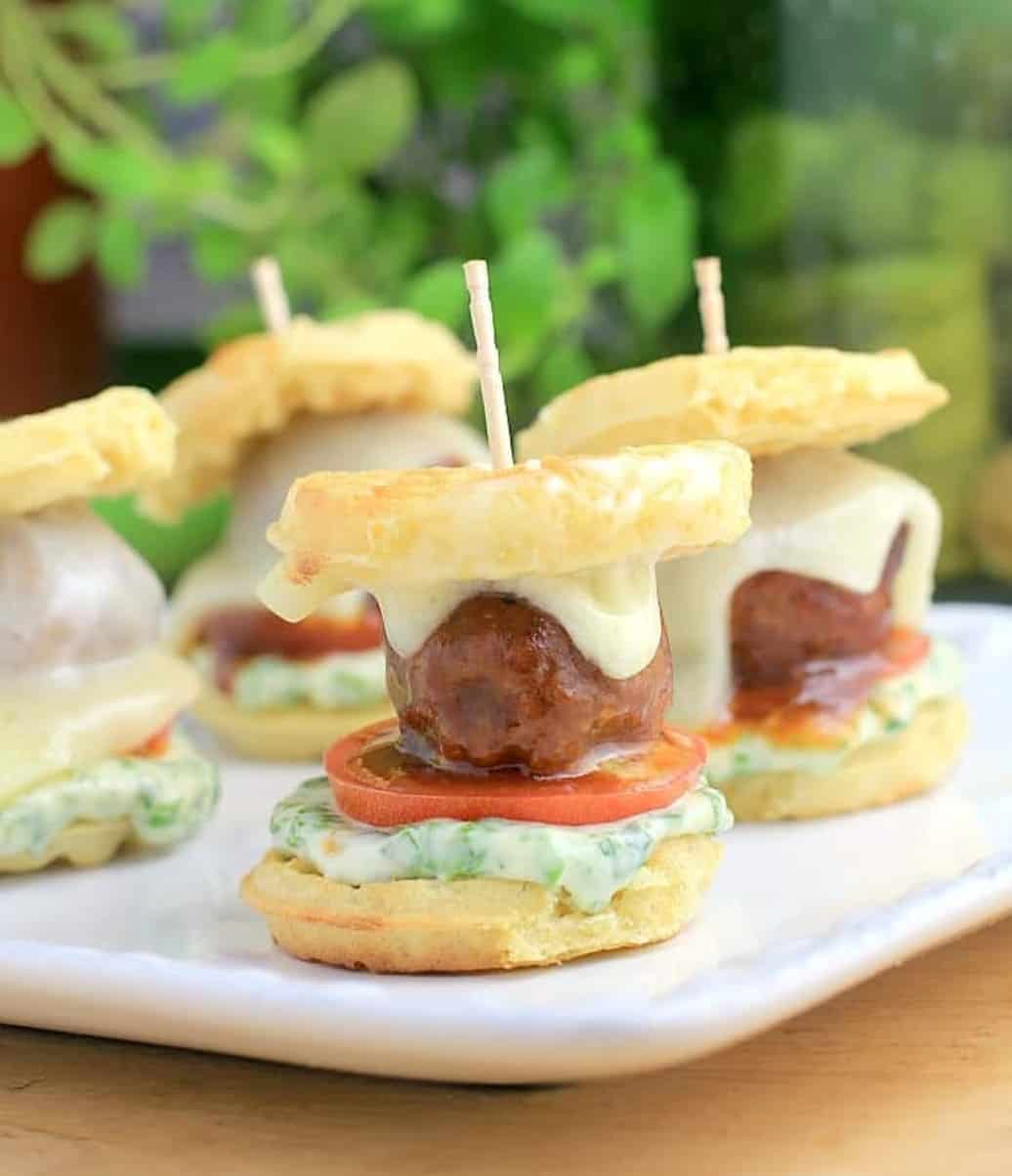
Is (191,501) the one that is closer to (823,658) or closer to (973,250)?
(823,658)

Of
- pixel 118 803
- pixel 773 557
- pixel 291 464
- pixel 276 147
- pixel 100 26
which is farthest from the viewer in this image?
pixel 100 26

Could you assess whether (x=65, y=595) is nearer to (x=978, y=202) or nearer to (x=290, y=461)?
(x=290, y=461)

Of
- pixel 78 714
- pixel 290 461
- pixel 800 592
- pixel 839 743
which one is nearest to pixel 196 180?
pixel 290 461

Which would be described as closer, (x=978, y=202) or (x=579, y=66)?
(x=978, y=202)

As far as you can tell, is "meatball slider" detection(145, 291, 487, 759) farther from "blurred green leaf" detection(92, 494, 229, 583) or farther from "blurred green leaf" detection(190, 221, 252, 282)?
"blurred green leaf" detection(190, 221, 252, 282)

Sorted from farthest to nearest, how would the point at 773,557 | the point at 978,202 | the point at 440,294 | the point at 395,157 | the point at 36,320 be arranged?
the point at 36,320 < the point at 395,157 < the point at 440,294 < the point at 978,202 < the point at 773,557

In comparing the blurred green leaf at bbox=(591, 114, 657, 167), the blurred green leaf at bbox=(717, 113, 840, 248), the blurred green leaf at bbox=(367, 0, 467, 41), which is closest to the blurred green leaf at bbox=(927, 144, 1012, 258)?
the blurred green leaf at bbox=(717, 113, 840, 248)

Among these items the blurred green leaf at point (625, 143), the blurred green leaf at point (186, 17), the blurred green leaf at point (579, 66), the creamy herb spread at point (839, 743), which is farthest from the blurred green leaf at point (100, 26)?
the creamy herb spread at point (839, 743)
